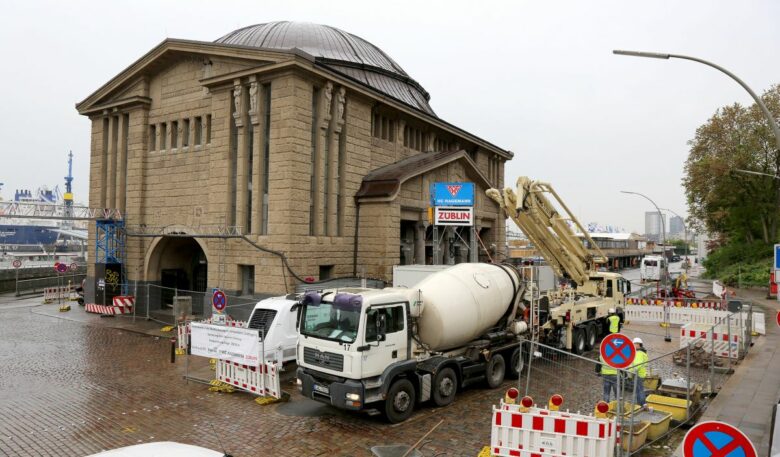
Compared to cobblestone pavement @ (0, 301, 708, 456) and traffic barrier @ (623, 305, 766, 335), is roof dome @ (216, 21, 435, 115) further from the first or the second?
cobblestone pavement @ (0, 301, 708, 456)

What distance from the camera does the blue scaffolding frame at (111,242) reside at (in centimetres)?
2884

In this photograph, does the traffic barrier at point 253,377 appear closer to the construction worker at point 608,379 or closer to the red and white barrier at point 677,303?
the construction worker at point 608,379

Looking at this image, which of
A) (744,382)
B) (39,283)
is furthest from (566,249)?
(39,283)

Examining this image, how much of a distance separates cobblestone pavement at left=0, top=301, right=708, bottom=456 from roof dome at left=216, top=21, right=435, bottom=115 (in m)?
23.2

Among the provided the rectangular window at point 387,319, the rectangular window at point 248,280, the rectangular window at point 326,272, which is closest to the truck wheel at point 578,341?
the rectangular window at point 387,319

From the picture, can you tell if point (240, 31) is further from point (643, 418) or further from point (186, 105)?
point (643, 418)

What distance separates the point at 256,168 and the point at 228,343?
1169 cm

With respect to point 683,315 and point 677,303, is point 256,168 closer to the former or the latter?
point 683,315

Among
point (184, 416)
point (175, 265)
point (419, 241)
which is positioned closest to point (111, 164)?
point (175, 265)

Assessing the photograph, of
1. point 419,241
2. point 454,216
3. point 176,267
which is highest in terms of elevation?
point 454,216

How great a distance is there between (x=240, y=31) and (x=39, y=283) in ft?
85.7

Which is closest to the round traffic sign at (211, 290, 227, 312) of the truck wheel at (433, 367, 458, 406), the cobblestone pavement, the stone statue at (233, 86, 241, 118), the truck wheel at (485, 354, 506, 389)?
the cobblestone pavement

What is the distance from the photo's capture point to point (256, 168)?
77.9 ft

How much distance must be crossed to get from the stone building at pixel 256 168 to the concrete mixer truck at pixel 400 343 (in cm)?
1099
